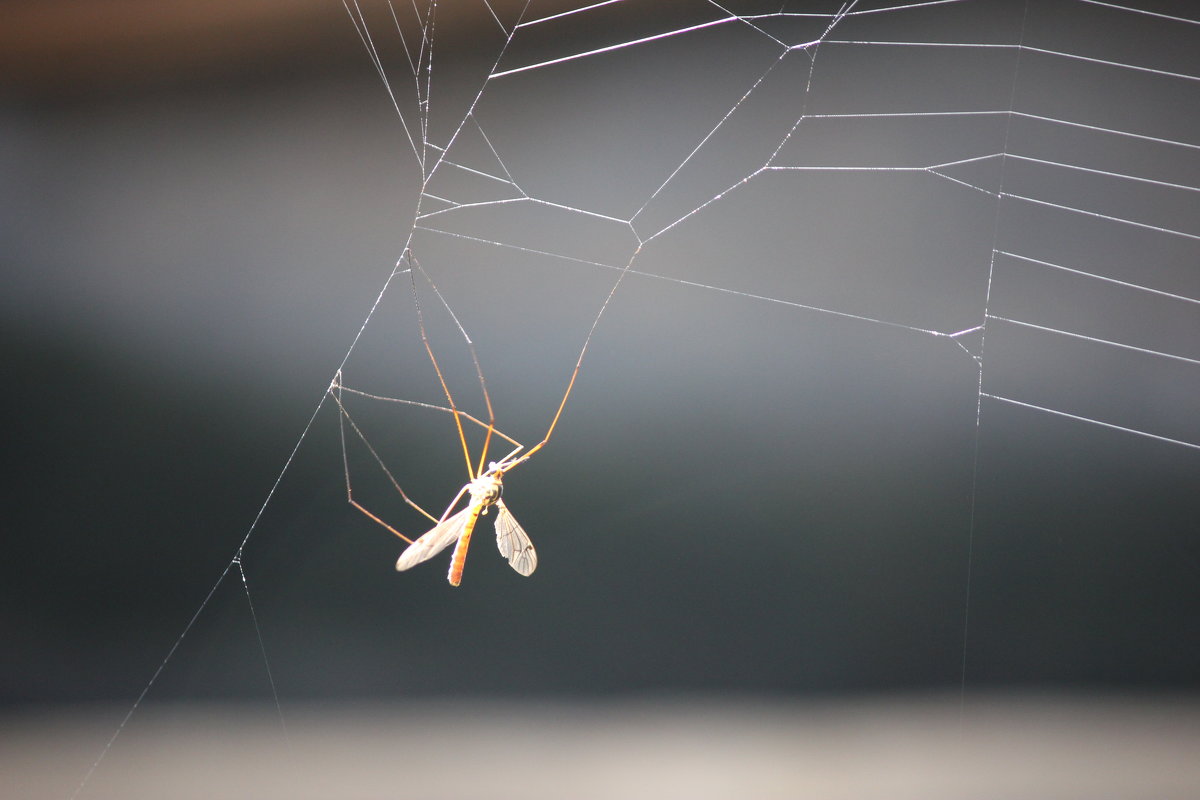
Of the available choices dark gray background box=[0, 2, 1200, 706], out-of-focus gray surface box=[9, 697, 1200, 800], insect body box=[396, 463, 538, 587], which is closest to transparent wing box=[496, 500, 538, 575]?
insect body box=[396, 463, 538, 587]

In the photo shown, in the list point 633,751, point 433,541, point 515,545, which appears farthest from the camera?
point 633,751

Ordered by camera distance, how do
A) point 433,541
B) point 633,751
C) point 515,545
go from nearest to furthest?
1. point 433,541
2. point 515,545
3. point 633,751

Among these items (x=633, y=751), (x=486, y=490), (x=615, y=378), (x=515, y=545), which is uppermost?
(x=615, y=378)

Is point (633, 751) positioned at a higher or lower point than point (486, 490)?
lower

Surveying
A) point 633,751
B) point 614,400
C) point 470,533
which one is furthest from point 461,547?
point 633,751

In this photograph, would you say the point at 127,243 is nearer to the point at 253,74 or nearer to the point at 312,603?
the point at 253,74

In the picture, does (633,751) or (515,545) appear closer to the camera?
(515,545)

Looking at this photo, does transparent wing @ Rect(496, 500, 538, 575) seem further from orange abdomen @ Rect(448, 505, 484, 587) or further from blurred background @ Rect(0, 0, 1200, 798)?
blurred background @ Rect(0, 0, 1200, 798)

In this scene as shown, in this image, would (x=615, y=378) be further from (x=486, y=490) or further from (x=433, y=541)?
(x=433, y=541)

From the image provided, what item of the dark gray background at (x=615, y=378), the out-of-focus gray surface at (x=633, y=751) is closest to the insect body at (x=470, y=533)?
the dark gray background at (x=615, y=378)

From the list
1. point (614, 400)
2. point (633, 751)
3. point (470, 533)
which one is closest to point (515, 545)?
point (470, 533)
